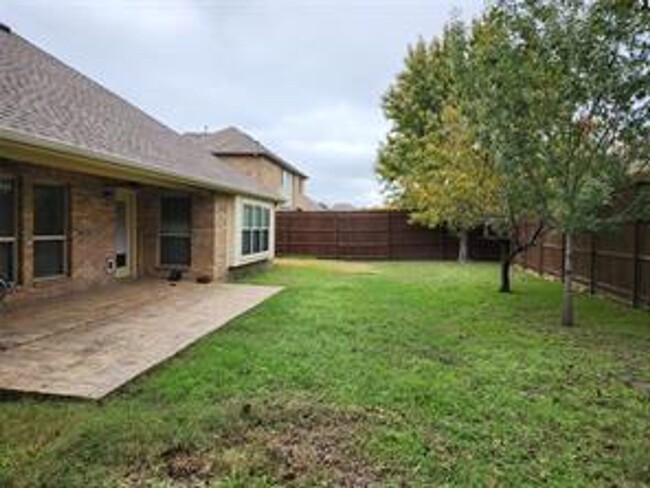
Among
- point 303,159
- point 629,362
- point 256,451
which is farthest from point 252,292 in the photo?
point 303,159

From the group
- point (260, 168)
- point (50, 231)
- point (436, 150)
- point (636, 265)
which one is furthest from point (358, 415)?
point (260, 168)

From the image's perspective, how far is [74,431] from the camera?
163 inches

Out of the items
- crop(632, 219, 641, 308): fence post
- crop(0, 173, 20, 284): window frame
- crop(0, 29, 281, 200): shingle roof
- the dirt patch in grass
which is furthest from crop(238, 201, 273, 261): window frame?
the dirt patch in grass

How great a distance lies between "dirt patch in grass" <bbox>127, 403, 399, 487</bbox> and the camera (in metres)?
3.58

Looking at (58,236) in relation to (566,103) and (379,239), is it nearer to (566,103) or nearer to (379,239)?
(566,103)

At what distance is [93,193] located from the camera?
1111 centimetres

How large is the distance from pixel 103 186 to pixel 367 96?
20.5 metres

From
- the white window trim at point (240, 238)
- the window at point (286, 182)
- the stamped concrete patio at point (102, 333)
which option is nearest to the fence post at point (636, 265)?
Result: the stamped concrete patio at point (102, 333)

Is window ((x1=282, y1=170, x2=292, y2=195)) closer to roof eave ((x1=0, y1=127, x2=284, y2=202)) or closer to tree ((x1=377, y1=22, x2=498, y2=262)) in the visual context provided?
tree ((x1=377, y1=22, x2=498, y2=262))

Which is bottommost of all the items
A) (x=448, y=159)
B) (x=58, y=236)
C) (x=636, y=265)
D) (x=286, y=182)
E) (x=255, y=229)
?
(x=636, y=265)

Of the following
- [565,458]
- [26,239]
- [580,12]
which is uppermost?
[580,12]

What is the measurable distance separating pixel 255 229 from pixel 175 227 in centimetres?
416

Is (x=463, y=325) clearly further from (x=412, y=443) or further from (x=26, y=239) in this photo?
(x=26, y=239)

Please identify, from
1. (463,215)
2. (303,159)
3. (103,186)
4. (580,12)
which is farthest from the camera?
(303,159)
